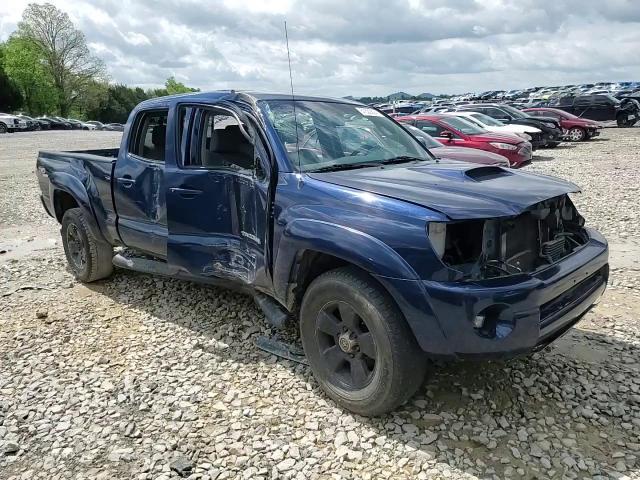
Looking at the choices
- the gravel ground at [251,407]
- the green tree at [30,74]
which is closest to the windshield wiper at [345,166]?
the gravel ground at [251,407]

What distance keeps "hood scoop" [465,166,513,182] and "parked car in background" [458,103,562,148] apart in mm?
16591

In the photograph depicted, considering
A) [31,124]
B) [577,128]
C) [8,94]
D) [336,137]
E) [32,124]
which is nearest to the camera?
[336,137]

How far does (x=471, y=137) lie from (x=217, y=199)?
1044 cm

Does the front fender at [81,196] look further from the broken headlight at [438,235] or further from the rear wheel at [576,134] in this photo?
the rear wheel at [576,134]

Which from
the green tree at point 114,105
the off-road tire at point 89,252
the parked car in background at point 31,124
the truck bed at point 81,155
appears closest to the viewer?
the truck bed at point 81,155

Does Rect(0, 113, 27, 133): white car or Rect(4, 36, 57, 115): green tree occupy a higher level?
Rect(4, 36, 57, 115): green tree

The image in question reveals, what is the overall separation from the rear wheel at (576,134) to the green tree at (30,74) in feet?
196

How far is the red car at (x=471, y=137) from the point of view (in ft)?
41.7

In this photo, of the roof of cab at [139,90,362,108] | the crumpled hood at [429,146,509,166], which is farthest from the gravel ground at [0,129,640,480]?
the crumpled hood at [429,146,509,166]

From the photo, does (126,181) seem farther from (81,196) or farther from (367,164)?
(367,164)

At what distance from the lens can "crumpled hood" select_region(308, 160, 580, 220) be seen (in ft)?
9.31

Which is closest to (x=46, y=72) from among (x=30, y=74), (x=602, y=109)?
(x=30, y=74)

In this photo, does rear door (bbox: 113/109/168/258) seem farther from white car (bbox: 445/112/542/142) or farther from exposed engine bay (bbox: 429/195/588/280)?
white car (bbox: 445/112/542/142)

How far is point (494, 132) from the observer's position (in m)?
13.9
